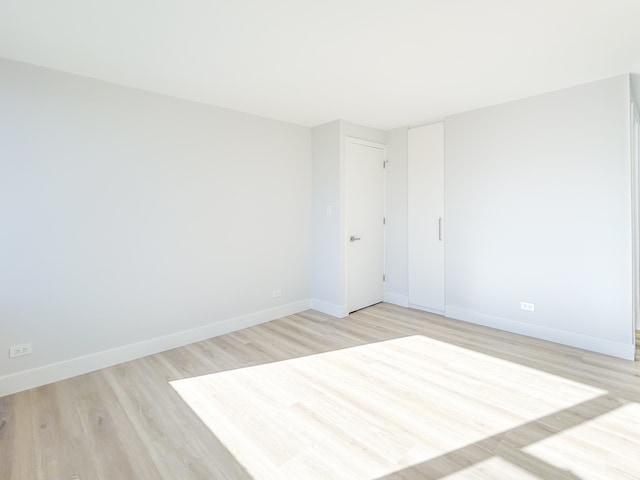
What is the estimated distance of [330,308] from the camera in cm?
441

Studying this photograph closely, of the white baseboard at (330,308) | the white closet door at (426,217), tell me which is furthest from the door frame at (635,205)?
the white baseboard at (330,308)

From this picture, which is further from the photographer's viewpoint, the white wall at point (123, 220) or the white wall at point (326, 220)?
the white wall at point (326, 220)

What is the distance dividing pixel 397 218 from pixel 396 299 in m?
1.19

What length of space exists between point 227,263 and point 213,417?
186 centimetres

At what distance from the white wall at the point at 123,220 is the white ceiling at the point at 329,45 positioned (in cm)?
34

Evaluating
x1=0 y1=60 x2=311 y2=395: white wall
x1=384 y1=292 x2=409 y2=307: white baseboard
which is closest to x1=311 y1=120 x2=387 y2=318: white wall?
x1=0 y1=60 x2=311 y2=395: white wall

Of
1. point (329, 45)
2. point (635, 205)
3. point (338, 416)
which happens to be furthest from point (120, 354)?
point (635, 205)

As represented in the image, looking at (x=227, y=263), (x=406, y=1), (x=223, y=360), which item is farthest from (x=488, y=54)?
(x=223, y=360)

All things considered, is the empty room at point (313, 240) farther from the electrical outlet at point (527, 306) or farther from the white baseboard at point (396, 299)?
the white baseboard at point (396, 299)

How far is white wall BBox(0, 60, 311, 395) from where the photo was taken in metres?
2.55

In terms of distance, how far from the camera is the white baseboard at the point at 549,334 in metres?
3.01

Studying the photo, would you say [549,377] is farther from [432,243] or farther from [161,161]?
[161,161]

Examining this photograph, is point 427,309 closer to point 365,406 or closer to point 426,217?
point 426,217

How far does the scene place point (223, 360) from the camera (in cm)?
306
